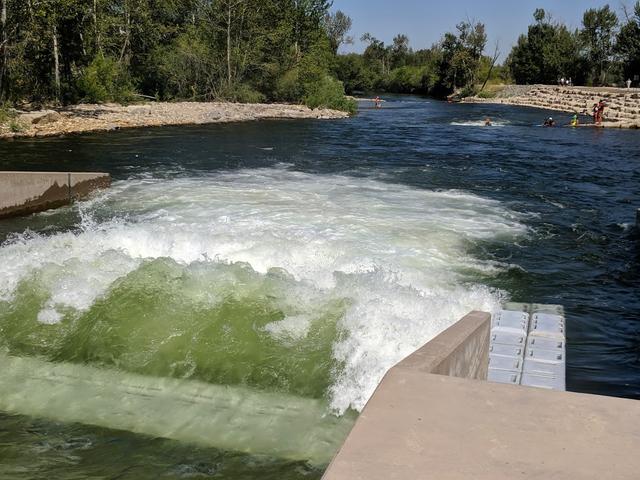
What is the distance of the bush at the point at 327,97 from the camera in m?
38.7

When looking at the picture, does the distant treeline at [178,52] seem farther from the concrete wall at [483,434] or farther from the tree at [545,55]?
the concrete wall at [483,434]

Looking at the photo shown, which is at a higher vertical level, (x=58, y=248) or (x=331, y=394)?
(x=58, y=248)

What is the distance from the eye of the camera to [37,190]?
1132 cm

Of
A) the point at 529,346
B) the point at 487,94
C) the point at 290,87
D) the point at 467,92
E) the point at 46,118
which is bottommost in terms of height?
the point at 529,346

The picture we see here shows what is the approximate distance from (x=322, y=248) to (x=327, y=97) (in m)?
31.9

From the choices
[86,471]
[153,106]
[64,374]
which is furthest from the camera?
[153,106]

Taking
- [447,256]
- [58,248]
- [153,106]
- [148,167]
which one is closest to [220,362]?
[58,248]

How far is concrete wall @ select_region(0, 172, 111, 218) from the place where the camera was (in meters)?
10.8

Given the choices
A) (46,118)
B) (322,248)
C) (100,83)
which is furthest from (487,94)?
(322,248)

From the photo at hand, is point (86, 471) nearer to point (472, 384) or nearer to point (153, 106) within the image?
point (472, 384)

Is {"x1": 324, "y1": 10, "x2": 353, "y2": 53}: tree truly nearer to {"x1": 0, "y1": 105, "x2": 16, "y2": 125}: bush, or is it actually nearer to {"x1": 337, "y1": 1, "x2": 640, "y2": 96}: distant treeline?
{"x1": 337, "y1": 1, "x2": 640, "y2": 96}: distant treeline

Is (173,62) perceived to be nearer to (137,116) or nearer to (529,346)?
(137,116)

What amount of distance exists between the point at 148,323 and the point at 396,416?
3722 millimetres

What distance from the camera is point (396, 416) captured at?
2752 millimetres
